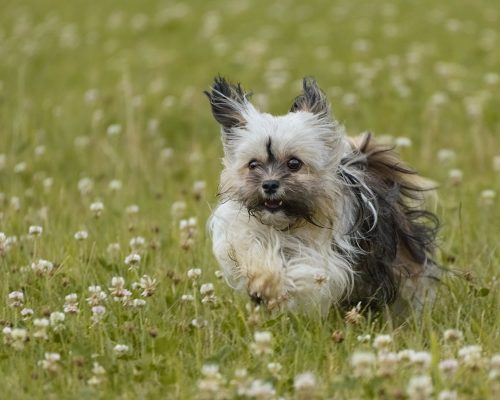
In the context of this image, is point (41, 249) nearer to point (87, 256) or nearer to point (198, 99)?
point (87, 256)

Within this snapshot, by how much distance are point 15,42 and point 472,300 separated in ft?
34.1

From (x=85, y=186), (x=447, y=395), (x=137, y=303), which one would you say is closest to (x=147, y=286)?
(x=137, y=303)

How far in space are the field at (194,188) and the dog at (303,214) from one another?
183mm

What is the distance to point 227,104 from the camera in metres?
5.93

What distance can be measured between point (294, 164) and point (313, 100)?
471mm

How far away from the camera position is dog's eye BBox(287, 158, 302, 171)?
5.70m

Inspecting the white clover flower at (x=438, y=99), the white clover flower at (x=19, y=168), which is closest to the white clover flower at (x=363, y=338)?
the white clover flower at (x=19, y=168)

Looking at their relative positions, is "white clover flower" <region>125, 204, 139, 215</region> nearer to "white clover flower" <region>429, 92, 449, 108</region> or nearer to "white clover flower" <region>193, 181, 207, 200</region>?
"white clover flower" <region>193, 181, 207, 200</region>

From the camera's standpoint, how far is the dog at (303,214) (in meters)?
5.56

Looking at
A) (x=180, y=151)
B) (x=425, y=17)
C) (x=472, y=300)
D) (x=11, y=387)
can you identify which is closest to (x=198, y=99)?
(x=180, y=151)

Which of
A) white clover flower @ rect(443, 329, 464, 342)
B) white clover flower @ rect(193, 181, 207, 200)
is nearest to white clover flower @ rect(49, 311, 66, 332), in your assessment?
white clover flower @ rect(443, 329, 464, 342)

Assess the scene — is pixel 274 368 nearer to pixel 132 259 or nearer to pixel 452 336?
pixel 452 336

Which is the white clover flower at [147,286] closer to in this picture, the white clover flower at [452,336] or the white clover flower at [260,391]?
the white clover flower at [260,391]

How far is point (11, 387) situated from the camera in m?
4.47
